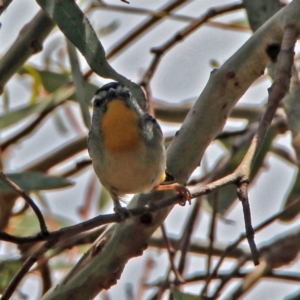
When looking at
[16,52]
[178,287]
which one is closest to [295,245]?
[178,287]

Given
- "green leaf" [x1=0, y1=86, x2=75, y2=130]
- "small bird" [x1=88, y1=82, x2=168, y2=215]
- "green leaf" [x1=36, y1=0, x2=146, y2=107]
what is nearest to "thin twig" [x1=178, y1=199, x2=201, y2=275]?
"small bird" [x1=88, y1=82, x2=168, y2=215]

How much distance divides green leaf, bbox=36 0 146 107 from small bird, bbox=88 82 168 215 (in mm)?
287

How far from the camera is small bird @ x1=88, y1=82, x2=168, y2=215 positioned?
2238 mm

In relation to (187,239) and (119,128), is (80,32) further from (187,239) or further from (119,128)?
(187,239)

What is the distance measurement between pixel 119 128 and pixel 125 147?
89 mm

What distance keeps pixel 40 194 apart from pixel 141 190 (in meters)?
1.50

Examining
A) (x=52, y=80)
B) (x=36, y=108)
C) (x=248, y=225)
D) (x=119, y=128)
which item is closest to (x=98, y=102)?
(x=119, y=128)

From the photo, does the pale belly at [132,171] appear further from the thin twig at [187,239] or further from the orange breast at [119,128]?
the thin twig at [187,239]

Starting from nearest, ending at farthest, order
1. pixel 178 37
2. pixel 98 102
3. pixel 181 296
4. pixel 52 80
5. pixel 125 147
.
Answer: pixel 181 296
pixel 125 147
pixel 98 102
pixel 178 37
pixel 52 80

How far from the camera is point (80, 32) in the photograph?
203 cm

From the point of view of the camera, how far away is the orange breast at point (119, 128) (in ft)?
7.48

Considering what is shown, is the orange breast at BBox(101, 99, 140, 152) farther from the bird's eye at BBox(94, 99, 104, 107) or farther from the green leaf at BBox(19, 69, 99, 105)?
the green leaf at BBox(19, 69, 99, 105)

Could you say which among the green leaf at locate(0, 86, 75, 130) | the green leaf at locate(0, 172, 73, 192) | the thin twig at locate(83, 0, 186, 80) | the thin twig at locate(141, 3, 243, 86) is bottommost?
the green leaf at locate(0, 172, 73, 192)

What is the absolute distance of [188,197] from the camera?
1655 millimetres
